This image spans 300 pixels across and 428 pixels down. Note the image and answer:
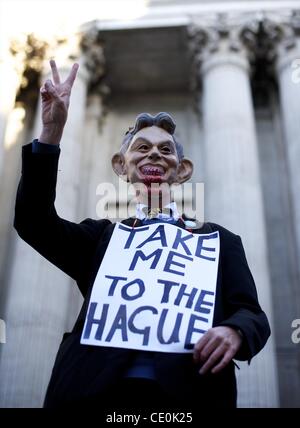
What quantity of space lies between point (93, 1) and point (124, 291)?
1224 centimetres

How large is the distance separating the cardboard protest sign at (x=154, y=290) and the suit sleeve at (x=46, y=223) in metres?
0.18

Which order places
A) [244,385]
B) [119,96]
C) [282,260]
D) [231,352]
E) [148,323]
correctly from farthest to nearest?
[119,96] < [282,260] < [244,385] < [148,323] < [231,352]

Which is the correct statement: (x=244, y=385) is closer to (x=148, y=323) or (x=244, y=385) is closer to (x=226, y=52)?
(x=148, y=323)

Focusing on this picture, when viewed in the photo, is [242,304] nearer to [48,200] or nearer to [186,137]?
[48,200]

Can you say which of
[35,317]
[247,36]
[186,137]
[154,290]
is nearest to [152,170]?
[154,290]

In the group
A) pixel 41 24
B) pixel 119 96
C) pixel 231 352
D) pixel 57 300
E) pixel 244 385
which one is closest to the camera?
pixel 231 352

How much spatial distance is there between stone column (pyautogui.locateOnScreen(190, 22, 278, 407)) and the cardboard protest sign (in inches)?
239

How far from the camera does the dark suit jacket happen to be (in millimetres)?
2393

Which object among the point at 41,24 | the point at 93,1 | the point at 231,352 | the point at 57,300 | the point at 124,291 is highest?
the point at 93,1

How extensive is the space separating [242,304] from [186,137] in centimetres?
1180

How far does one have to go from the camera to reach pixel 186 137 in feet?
46.7

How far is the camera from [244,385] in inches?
329

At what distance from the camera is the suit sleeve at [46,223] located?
2.66 m
